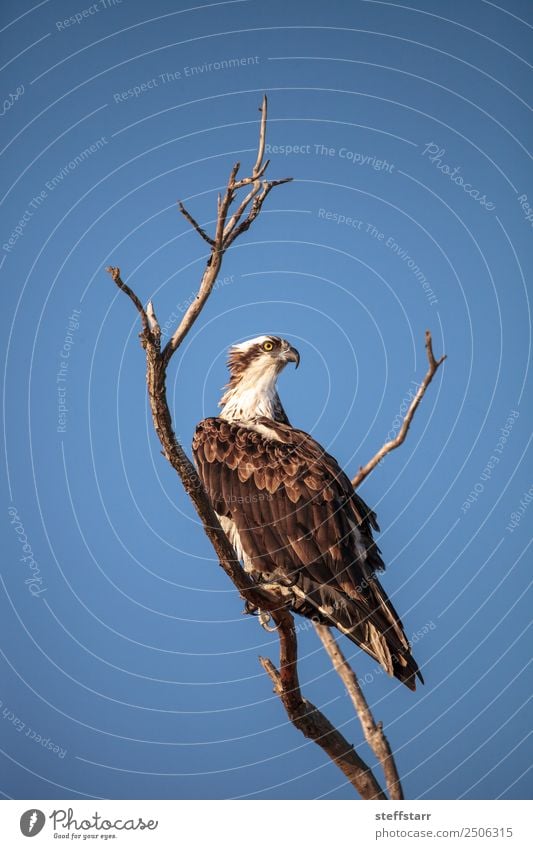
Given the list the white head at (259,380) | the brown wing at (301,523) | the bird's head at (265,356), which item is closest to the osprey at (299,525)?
the brown wing at (301,523)

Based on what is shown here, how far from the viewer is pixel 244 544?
849 centimetres

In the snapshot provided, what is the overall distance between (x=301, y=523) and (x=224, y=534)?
4.64ft

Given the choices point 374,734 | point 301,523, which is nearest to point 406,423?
point 301,523

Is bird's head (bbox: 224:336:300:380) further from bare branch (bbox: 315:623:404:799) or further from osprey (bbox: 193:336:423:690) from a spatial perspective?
bare branch (bbox: 315:623:404:799)

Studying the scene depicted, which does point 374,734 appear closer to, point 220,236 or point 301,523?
point 301,523

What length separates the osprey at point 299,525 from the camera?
27.1 ft

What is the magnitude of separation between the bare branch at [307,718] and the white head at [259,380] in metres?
2.45

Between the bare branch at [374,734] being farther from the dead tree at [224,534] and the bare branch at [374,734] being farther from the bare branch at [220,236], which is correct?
the bare branch at [220,236]

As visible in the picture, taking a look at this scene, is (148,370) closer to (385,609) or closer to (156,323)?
(156,323)

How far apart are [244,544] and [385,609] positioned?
53.6 inches

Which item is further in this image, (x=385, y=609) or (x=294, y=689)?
(x=385, y=609)
